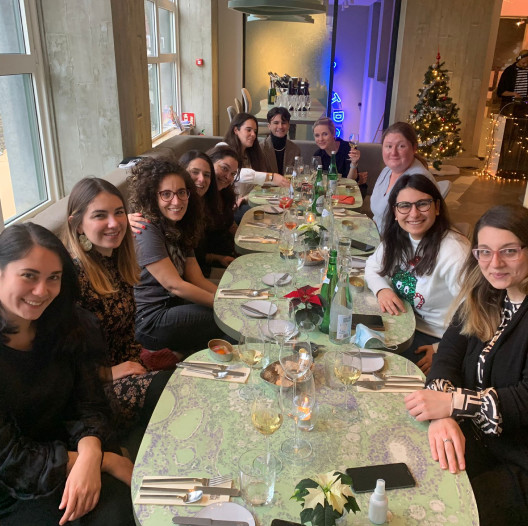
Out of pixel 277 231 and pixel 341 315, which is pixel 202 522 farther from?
pixel 277 231

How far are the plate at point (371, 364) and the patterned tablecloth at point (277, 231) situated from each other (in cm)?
102

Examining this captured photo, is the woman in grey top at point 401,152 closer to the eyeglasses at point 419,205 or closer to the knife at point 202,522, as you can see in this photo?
the eyeglasses at point 419,205

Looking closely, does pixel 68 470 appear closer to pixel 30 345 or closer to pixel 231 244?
pixel 30 345

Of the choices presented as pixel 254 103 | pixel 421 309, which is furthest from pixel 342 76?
pixel 421 309

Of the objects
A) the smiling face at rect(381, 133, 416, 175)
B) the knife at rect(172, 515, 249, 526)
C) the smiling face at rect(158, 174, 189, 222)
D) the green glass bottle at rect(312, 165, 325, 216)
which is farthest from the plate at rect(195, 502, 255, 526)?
the smiling face at rect(381, 133, 416, 175)

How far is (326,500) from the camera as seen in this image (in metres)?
1.01

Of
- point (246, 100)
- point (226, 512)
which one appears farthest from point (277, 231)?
point (246, 100)

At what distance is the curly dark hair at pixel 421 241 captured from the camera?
2.18 metres

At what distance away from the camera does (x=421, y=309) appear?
2230mm

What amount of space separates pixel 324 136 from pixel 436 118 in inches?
127

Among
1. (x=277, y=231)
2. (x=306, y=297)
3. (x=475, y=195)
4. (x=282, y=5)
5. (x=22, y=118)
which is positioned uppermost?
(x=282, y=5)

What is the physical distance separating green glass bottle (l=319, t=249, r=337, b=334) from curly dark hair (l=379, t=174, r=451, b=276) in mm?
359

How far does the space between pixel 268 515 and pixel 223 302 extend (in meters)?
1.05

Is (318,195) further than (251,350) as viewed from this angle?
Yes
